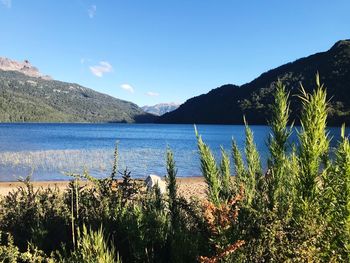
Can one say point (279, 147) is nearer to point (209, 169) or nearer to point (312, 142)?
point (312, 142)

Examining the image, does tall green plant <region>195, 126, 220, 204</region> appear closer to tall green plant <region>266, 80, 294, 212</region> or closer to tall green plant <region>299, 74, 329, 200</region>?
tall green plant <region>266, 80, 294, 212</region>

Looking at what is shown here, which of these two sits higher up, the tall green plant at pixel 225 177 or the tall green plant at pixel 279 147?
the tall green plant at pixel 279 147

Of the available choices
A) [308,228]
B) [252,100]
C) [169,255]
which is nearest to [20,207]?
[169,255]

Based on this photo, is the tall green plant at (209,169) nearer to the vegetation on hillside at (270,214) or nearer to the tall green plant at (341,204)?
the vegetation on hillside at (270,214)

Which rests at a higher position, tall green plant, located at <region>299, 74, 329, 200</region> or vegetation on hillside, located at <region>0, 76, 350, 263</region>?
tall green plant, located at <region>299, 74, 329, 200</region>

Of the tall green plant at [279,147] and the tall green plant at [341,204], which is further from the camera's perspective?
the tall green plant at [279,147]

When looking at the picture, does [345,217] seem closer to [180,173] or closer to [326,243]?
[326,243]

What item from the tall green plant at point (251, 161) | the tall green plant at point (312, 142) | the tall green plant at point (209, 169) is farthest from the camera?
the tall green plant at point (251, 161)

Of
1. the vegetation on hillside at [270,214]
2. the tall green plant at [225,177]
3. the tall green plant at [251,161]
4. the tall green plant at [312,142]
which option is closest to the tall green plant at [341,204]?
the vegetation on hillside at [270,214]

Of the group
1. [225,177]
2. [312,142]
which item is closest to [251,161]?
[225,177]

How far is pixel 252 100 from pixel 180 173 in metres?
154

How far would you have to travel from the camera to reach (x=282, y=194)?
335 centimetres

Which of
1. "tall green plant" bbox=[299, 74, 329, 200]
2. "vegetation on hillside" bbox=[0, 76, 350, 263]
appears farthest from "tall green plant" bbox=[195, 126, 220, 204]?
"tall green plant" bbox=[299, 74, 329, 200]

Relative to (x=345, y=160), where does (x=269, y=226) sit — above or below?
below
